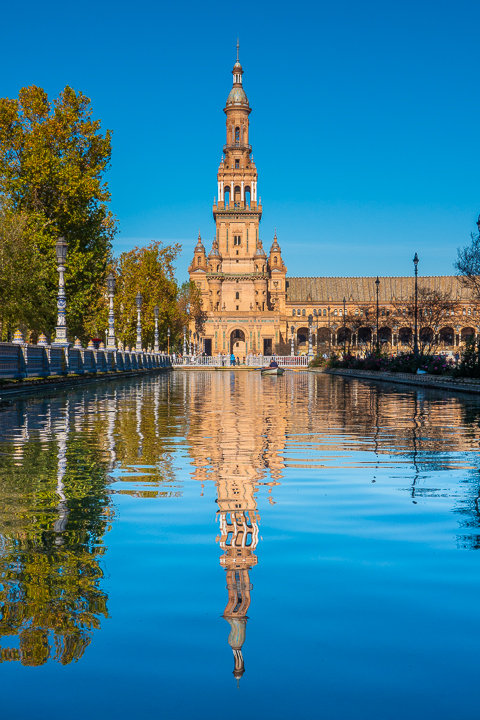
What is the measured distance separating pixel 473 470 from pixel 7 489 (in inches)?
174

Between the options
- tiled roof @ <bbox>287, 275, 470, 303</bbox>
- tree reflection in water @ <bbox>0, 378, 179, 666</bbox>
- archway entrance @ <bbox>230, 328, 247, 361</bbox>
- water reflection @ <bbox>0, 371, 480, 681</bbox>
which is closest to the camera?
tree reflection in water @ <bbox>0, 378, 179, 666</bbox>

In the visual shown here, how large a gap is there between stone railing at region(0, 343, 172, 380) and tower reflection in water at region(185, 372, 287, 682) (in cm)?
→ 987

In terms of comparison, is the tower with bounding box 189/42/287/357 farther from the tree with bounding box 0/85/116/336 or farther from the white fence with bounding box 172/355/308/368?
the tree with bounding box 0/85/116/336

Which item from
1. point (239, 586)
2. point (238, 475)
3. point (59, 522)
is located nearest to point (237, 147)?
point (238, 475)

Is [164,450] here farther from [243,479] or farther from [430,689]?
[430,689]

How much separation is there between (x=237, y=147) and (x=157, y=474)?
13303 centimetres

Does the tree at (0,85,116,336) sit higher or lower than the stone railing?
higher

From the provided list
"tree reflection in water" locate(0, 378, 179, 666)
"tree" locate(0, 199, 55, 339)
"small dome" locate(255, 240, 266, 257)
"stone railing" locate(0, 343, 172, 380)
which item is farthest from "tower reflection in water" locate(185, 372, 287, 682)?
"small dome" locate(255, 240, 266, 257)

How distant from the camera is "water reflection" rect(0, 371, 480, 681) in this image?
3.46m

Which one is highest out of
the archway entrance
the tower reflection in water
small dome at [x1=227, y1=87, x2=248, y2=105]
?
small dome at [x1=227, y1=87, x2=248, y2=105]

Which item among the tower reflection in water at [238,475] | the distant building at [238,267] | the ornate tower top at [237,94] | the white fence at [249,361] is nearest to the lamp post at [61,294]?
the tower reflection in water at [238,475]

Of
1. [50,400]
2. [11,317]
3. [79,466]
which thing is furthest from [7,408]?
[11,317]

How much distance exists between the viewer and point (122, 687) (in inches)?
103

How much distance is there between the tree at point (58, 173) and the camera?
4094 centimetres
